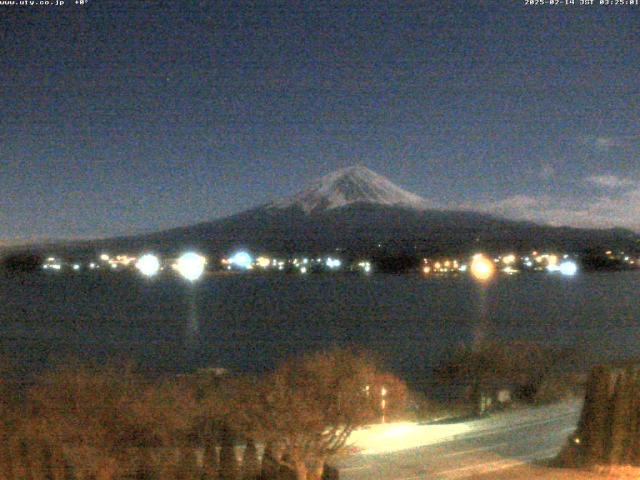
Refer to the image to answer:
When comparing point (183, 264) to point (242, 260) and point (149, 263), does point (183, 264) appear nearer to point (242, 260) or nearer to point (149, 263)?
point (149, 263)

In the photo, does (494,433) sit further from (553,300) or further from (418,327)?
(553,300)

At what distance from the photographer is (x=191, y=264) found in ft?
253

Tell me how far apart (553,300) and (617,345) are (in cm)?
2559

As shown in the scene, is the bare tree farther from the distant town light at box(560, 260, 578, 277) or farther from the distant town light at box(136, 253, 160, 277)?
the distant town light at box(136, 253, 160, 277)

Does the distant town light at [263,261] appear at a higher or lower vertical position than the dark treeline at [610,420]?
higher

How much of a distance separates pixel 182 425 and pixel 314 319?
123ft

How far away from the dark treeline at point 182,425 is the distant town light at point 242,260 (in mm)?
64179

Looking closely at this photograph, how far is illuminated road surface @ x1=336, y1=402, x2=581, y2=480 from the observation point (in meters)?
10.1

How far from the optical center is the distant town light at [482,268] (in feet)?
212

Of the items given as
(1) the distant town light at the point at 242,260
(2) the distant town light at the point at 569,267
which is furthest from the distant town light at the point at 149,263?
(2) the distant town light at the point at 569,267

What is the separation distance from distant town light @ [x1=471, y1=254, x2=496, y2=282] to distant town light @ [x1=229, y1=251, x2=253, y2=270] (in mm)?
18415

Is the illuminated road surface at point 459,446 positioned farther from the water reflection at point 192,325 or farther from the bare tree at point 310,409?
the water reflection at point 192,325

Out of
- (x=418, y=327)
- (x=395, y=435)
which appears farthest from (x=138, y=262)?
(x=395, y=435)

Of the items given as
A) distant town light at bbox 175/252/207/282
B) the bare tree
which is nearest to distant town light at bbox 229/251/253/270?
distant town light at bbox 175/252/207/282
